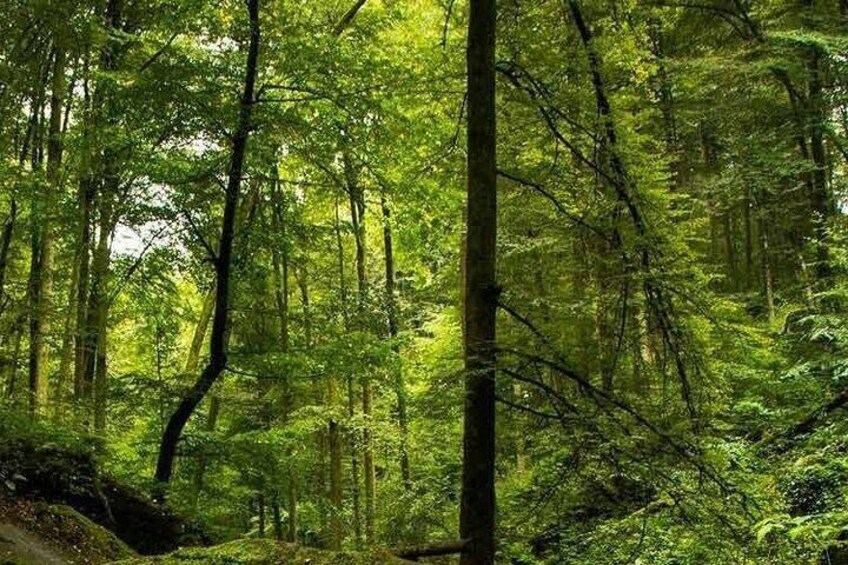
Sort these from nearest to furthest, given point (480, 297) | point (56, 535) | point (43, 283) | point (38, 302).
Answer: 1. point (480, 297)
2. point (56, 535)
3. point (38, 302)
4. point (43, 283)

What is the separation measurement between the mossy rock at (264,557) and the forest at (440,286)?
0.02m

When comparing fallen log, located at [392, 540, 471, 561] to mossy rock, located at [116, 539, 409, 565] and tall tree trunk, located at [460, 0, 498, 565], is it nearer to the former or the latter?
tall tree trunk, located at [460, 0, 498, 565]

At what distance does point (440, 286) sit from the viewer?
14.1 metres

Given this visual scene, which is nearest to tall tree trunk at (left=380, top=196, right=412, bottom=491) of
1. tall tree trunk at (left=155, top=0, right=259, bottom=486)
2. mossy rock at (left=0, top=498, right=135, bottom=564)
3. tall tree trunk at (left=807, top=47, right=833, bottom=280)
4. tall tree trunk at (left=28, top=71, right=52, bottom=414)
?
tall tree trunk at (left=155, top=0, right=259, bottom=486)

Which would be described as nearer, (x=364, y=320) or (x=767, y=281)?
(x=364, y=320)

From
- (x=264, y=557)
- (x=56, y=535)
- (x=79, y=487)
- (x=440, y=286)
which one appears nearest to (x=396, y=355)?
(x=79, y=487)

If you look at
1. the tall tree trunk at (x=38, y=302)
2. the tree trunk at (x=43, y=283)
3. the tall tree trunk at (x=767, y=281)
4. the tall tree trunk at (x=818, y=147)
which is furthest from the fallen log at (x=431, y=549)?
the tall tree trunk at (x=767, y=281)

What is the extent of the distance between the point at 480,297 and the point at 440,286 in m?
Answer: 10.2

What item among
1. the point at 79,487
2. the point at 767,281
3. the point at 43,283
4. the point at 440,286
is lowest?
the point at 79,487

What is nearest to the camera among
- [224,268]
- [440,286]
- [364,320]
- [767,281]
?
[224,268]

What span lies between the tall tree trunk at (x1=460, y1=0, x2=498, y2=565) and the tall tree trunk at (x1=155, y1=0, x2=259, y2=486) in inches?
153

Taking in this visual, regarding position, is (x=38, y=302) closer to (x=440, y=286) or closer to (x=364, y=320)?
(x=364, y=320)

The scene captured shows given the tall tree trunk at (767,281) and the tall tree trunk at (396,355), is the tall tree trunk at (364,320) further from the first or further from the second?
the tall tree trunk at (767,281)

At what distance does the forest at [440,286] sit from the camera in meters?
3.96
